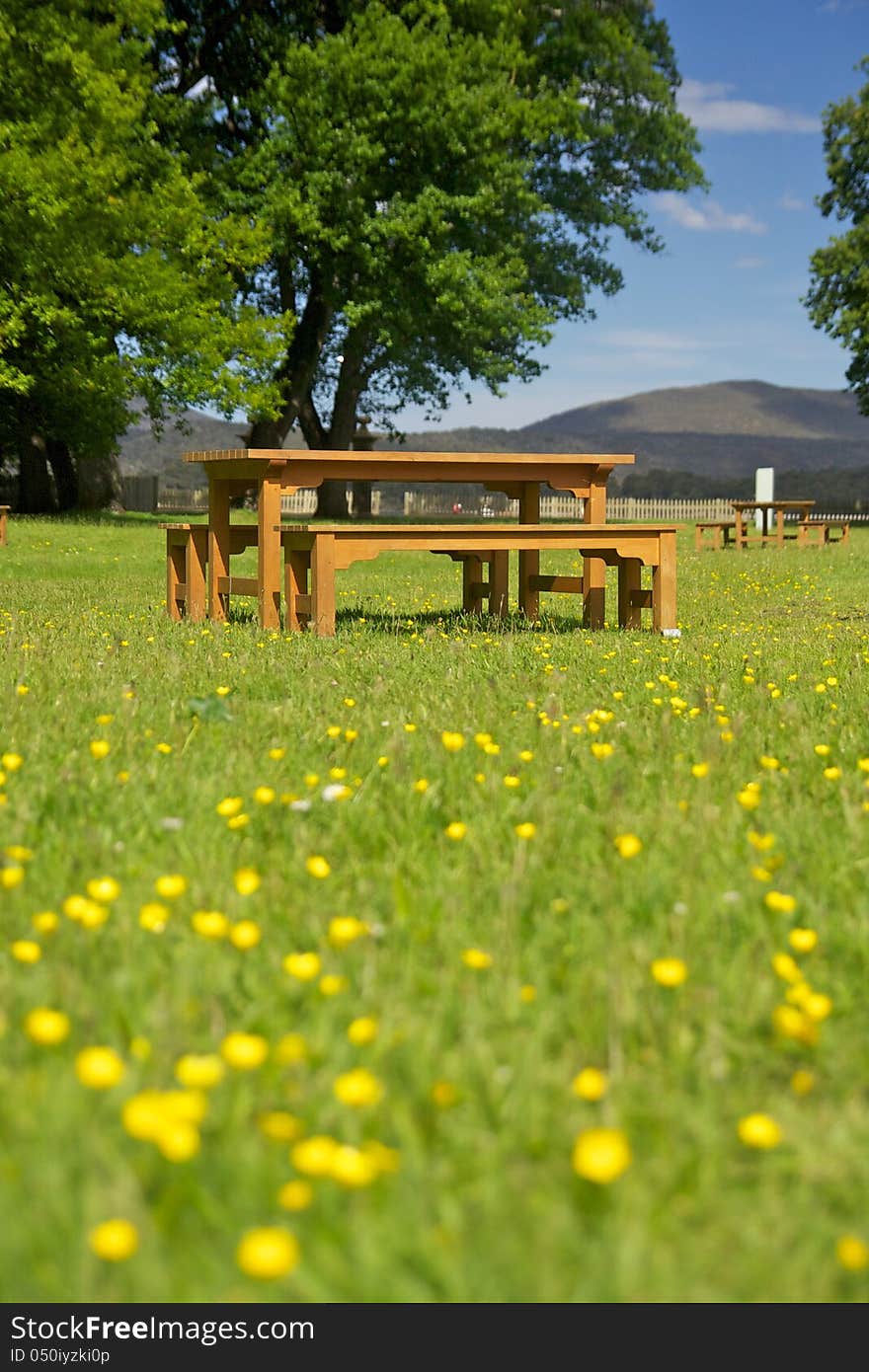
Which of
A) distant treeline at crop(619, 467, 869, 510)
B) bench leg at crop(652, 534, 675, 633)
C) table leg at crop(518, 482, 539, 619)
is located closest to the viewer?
bench leg at crop(652, 534, 675, 633)

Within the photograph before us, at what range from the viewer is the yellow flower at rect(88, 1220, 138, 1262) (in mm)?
1337

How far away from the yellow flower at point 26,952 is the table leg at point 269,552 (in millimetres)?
6118

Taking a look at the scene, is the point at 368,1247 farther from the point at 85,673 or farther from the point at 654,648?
the point at 654,648

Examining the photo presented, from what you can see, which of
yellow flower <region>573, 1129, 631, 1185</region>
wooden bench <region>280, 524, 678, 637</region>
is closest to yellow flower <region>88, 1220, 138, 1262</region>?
yellow flower <region>573, 1129, 631, 1185</region>

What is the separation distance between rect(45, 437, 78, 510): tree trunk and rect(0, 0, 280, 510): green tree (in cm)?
398

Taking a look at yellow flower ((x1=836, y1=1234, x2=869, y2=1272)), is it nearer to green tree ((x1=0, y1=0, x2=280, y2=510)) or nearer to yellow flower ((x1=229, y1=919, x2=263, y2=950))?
yellow flower ((x1=229, y1=919, x2=263, y2=950))

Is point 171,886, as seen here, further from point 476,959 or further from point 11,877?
point 476,959

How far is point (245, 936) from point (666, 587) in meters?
6.60

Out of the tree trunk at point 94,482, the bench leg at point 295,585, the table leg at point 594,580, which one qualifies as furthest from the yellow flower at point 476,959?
the tree trunk at point 94,482

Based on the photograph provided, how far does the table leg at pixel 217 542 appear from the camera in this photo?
9.00m

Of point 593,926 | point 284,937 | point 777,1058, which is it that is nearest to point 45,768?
point 284,937

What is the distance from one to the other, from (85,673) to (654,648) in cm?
328

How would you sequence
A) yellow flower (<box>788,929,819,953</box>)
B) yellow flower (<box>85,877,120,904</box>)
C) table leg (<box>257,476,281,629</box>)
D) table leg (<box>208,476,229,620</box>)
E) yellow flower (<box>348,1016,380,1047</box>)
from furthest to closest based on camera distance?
table leg (<box>208,476,229,620</box>)
table leg (<box>257,476,281,629</box>)
yellow flower (<box>85,877,120,904</box>)
yellow flower (<box>788,929,819,953</box>)
yellow flower (<box>348,1016,380,1047</box>)
